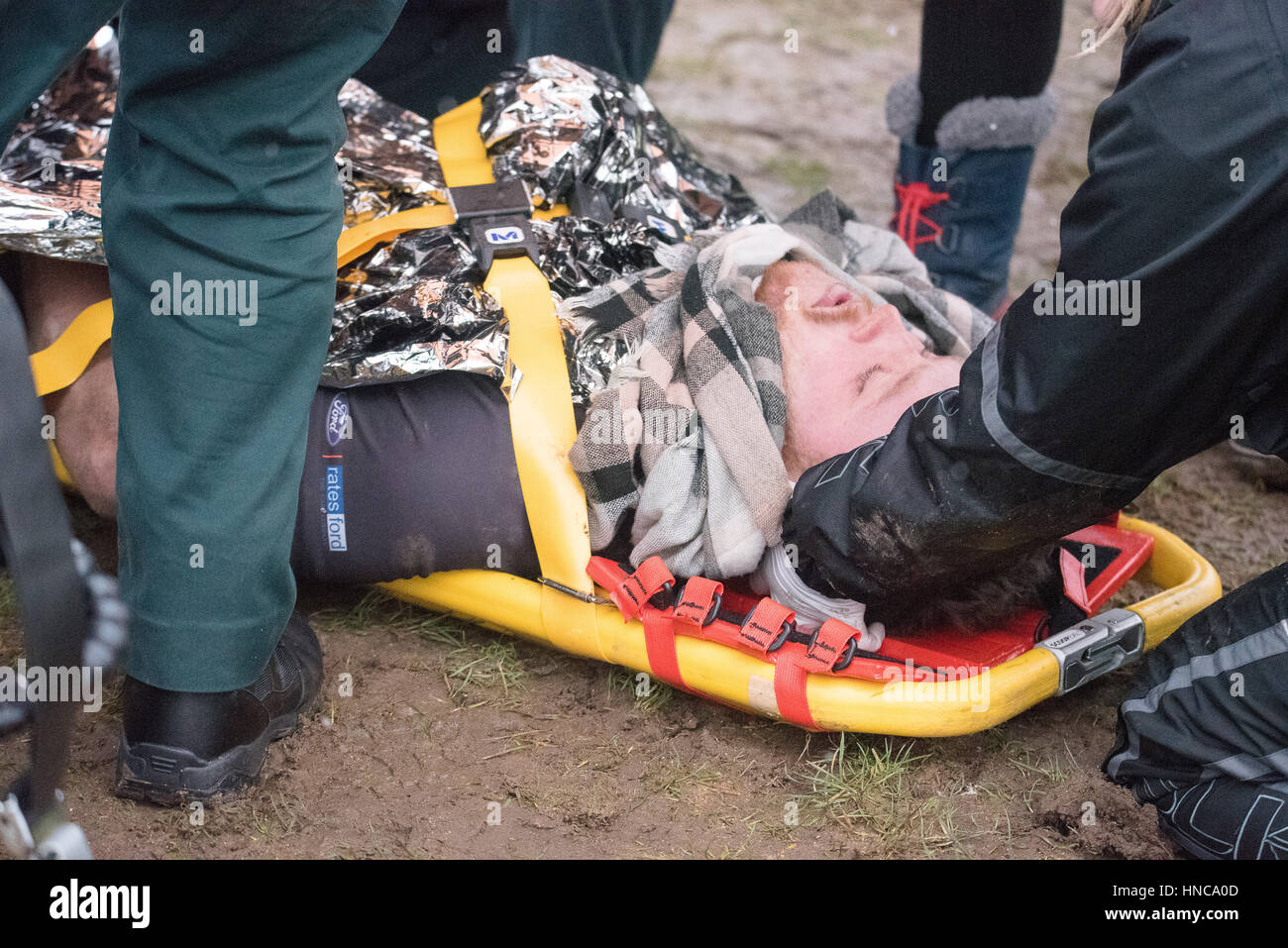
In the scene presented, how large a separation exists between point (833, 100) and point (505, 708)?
2895 millimetres

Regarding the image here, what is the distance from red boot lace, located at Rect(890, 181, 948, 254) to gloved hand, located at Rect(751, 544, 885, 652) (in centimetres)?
105

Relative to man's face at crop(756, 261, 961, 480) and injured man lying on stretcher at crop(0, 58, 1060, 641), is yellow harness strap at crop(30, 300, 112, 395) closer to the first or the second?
injured man lying on stretcher at crop(0, 58, 1060, 641)

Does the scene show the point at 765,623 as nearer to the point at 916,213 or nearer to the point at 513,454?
the point at 513,454

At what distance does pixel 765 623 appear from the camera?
1.53 m

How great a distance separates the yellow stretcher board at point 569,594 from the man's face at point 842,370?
0.29 meters

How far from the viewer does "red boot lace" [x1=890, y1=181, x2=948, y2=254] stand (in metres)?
2.43

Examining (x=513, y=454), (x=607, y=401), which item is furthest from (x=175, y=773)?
(x=607, y=401)

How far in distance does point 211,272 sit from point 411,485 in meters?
0.45

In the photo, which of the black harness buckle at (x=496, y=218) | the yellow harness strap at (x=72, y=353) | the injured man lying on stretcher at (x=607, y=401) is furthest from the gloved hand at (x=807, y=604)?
the yellow harness strap at (x=72, y=353)

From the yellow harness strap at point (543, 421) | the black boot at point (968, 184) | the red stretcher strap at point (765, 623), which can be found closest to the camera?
the red stretcher strap at point (765, 623)

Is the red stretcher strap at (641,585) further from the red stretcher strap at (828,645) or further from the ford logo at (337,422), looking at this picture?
the ford logo at (337,422)

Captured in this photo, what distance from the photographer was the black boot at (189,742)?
1.42 m

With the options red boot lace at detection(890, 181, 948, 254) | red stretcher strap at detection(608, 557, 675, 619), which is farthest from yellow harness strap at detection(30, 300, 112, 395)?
red boot lace at detection(890, 181, 948, 254)

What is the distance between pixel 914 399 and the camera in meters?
1.62
